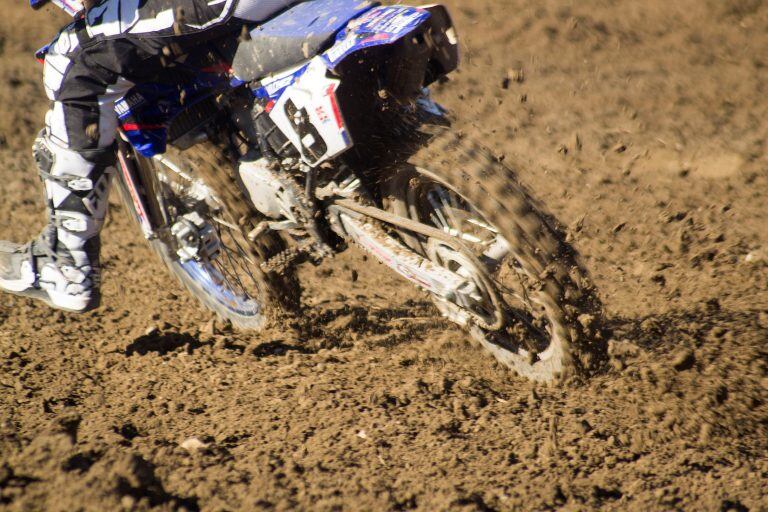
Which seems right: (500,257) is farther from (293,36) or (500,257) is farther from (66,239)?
(66,239)

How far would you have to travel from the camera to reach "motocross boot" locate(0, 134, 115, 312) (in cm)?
309

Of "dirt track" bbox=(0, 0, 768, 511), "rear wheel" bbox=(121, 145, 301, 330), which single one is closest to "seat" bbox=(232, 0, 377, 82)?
"rear wheel" bbox=(121, 145, 301, 330)

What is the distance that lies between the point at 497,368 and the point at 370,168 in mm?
986

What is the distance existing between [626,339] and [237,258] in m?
2.04

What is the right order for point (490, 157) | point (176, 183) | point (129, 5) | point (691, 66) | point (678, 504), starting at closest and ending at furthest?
point (678, 504)
point (490, 157)
point (129, 5)
point (176, 183)
point (691, 66)

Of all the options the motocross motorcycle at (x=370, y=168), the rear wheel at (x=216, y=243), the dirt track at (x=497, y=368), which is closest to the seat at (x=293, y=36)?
the motocross motorcycle at (x=370, y=168)

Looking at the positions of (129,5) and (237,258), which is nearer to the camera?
(129,5)

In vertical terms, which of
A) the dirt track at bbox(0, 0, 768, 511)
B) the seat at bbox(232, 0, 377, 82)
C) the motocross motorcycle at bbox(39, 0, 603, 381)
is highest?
the seat at bbox(232, 0, 377, 82)

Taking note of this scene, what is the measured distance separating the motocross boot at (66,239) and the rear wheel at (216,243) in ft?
1.25

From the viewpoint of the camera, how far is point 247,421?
110 inches

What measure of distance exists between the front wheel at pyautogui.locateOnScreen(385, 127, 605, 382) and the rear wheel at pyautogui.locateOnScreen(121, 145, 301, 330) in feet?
2.55

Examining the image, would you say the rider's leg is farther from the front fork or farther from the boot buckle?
the front fork

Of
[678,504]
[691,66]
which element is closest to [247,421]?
[678,504]

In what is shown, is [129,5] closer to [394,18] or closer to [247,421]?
[394,18]
